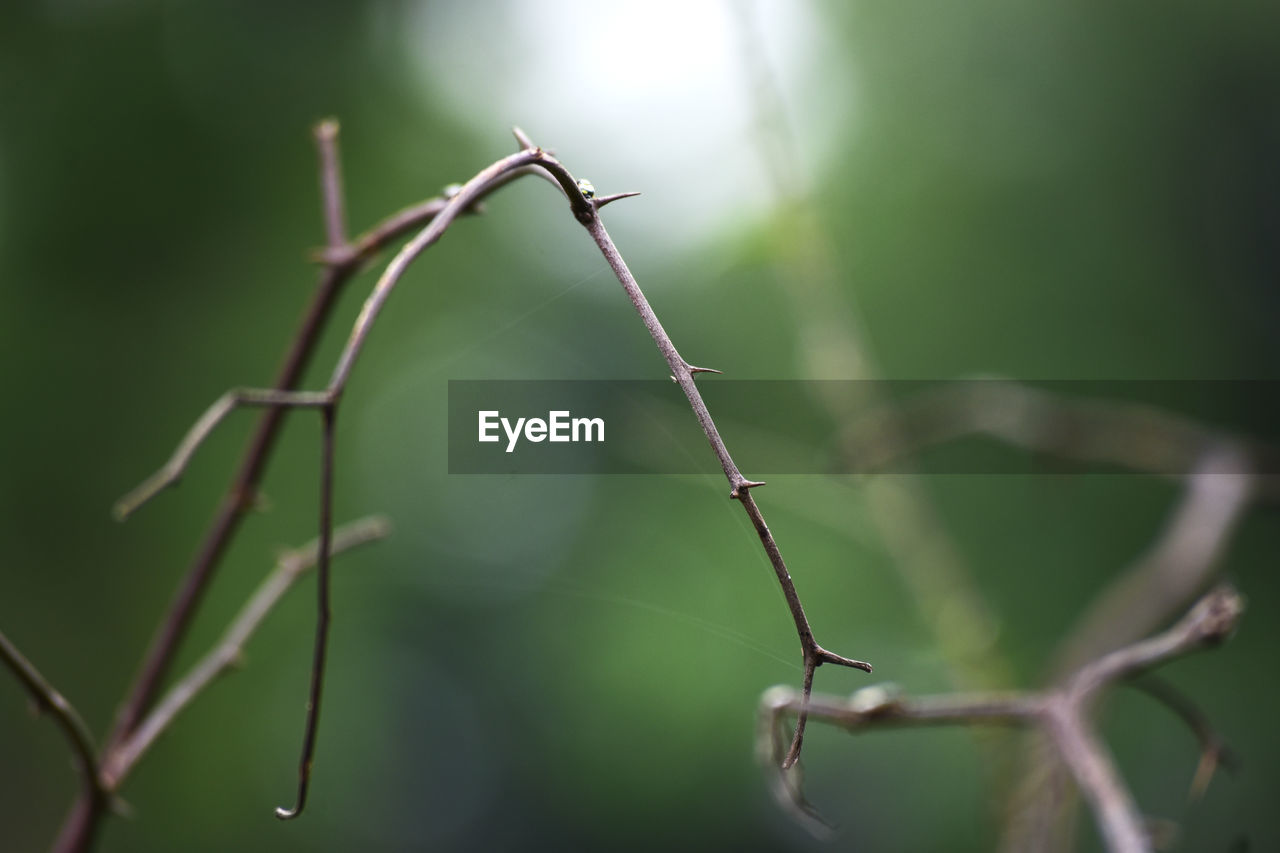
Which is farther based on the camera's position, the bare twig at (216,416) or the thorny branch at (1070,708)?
the thorny branch at (1070,708)

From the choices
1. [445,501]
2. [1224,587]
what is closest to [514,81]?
[445,501]

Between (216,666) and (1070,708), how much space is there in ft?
1.16

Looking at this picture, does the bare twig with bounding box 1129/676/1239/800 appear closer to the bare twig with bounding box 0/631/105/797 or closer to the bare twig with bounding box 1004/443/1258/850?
the bare twig with bounding box 1004/443/1258/850

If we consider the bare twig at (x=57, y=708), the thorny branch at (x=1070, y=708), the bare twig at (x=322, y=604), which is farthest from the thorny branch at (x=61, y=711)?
the thorny branch at (x=1070, y=708)

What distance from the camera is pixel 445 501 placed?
208 cm

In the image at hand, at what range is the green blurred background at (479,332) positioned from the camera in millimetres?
1995

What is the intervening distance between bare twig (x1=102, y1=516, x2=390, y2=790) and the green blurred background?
117 cm

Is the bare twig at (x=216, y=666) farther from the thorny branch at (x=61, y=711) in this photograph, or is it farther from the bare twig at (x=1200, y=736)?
the bare twig at (x=1200, y=736)

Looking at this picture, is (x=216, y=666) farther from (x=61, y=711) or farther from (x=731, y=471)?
(x=731, y=471)

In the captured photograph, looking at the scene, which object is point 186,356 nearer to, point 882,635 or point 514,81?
point 514,81

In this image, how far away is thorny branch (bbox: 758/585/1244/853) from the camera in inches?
13.0

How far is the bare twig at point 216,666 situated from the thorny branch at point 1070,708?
0.20 metres

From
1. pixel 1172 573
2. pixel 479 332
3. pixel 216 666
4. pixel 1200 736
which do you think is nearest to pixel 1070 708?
pixel 1200 736

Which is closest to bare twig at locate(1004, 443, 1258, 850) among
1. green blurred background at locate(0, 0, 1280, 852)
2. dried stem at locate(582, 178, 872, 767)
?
dried stem at locate(582, 178, 872, 767)
